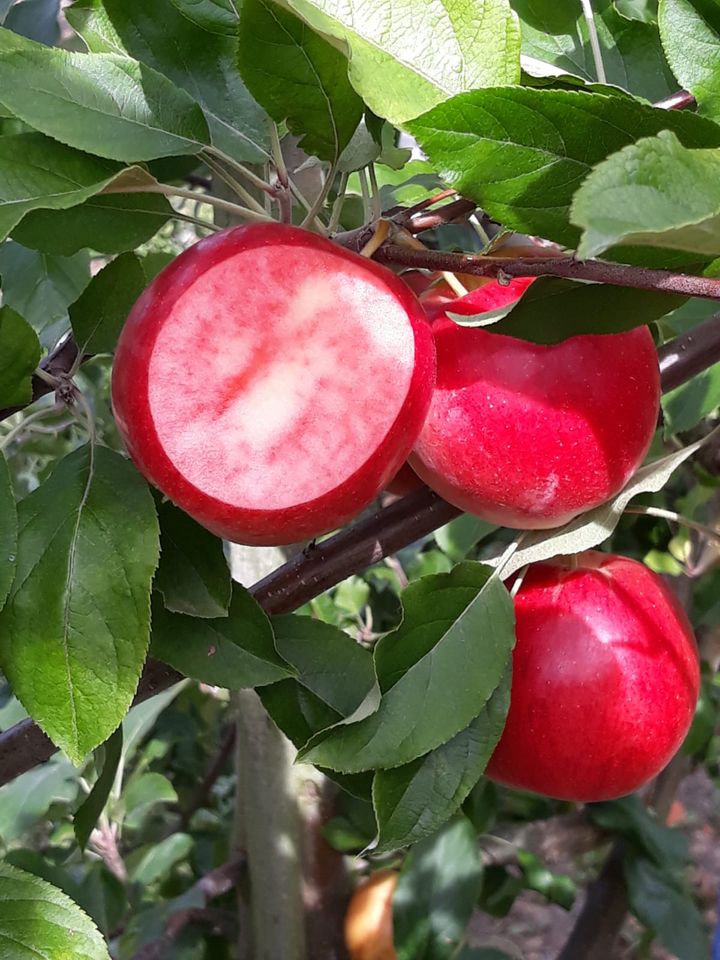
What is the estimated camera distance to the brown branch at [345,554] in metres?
0.58

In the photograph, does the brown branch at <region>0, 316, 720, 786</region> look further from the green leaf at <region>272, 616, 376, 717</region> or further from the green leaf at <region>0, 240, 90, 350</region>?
the green leaf at <region>0, 240, 90, 350</region>

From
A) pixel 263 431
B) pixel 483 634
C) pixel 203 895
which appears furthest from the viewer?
pixel 203 895

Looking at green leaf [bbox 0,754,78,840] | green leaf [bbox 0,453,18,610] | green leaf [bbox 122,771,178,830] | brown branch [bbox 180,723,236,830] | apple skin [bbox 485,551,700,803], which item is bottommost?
brown branch [bbox 180,723,236,830]

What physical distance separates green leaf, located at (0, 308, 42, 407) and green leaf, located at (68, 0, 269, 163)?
0.15m

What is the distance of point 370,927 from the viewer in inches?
39.8

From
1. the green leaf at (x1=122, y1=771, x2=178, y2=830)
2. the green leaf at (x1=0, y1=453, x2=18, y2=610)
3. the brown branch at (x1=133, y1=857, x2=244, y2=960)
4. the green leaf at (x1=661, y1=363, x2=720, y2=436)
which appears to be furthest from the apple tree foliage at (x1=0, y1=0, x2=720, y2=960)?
the green leaf at (x1=122, y1=771, x2=178, y2=830)

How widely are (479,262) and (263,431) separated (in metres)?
0.13

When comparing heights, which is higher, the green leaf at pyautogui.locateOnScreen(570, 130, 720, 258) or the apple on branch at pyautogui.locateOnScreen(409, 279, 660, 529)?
the green leaf at pyautogui.locateOnScreen(570, 130, 720, 258)

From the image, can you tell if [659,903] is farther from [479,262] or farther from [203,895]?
[479,262]

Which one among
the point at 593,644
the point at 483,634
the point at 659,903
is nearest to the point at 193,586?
the point at 483,634

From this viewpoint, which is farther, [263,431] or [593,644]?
[593,644]

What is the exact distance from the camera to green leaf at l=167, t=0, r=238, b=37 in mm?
459

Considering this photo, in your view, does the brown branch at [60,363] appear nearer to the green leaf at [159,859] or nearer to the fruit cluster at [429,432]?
the fruit cluster at [429,432]

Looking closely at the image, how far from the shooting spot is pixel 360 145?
18.0 inches
